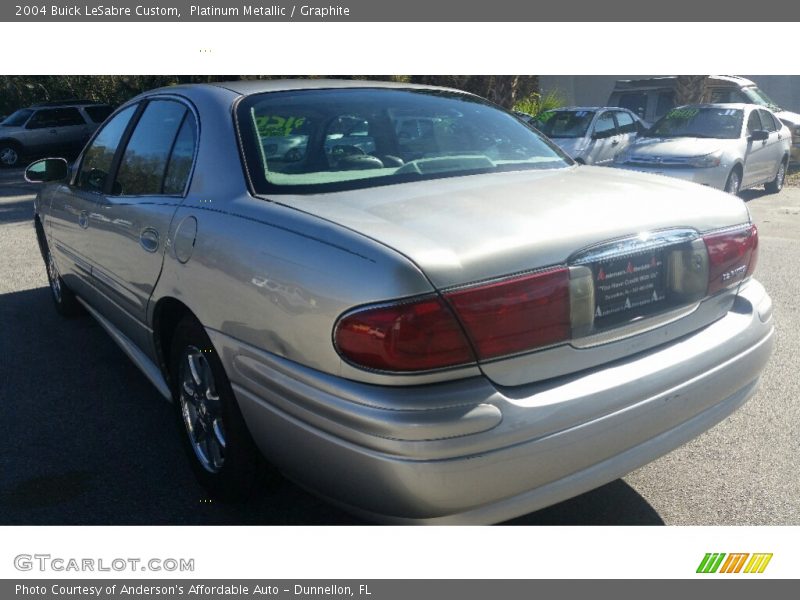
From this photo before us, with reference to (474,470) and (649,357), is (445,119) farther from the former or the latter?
(474,470)

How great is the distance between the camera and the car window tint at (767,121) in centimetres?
1255

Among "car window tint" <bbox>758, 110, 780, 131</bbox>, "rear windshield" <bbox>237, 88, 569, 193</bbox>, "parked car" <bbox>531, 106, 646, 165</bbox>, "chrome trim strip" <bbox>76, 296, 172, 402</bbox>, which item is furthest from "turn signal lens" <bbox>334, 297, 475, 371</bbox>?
"car window tint" <bbox>758, 110, 780, 131</bbox>

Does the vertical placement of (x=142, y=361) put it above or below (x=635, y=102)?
below

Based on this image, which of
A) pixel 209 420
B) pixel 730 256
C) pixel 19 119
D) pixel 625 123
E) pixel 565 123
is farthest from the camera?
pixel 19 119

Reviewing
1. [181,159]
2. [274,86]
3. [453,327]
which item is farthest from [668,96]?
[453,327]

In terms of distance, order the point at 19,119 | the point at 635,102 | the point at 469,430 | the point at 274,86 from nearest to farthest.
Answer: the point at 469,430 → the point at 274,86 → the point at 635,102 → the point at 19,119

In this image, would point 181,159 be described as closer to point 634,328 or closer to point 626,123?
point 634,328

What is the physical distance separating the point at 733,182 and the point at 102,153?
31.3ft

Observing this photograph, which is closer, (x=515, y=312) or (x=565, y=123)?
(x=515, y=312)

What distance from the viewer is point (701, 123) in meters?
11.8

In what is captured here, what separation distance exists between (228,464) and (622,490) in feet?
5.16

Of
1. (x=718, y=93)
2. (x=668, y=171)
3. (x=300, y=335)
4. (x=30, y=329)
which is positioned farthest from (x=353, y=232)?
(x=718, y=93)

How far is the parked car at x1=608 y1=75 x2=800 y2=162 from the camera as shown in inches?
626

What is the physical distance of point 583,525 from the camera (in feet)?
9.32
